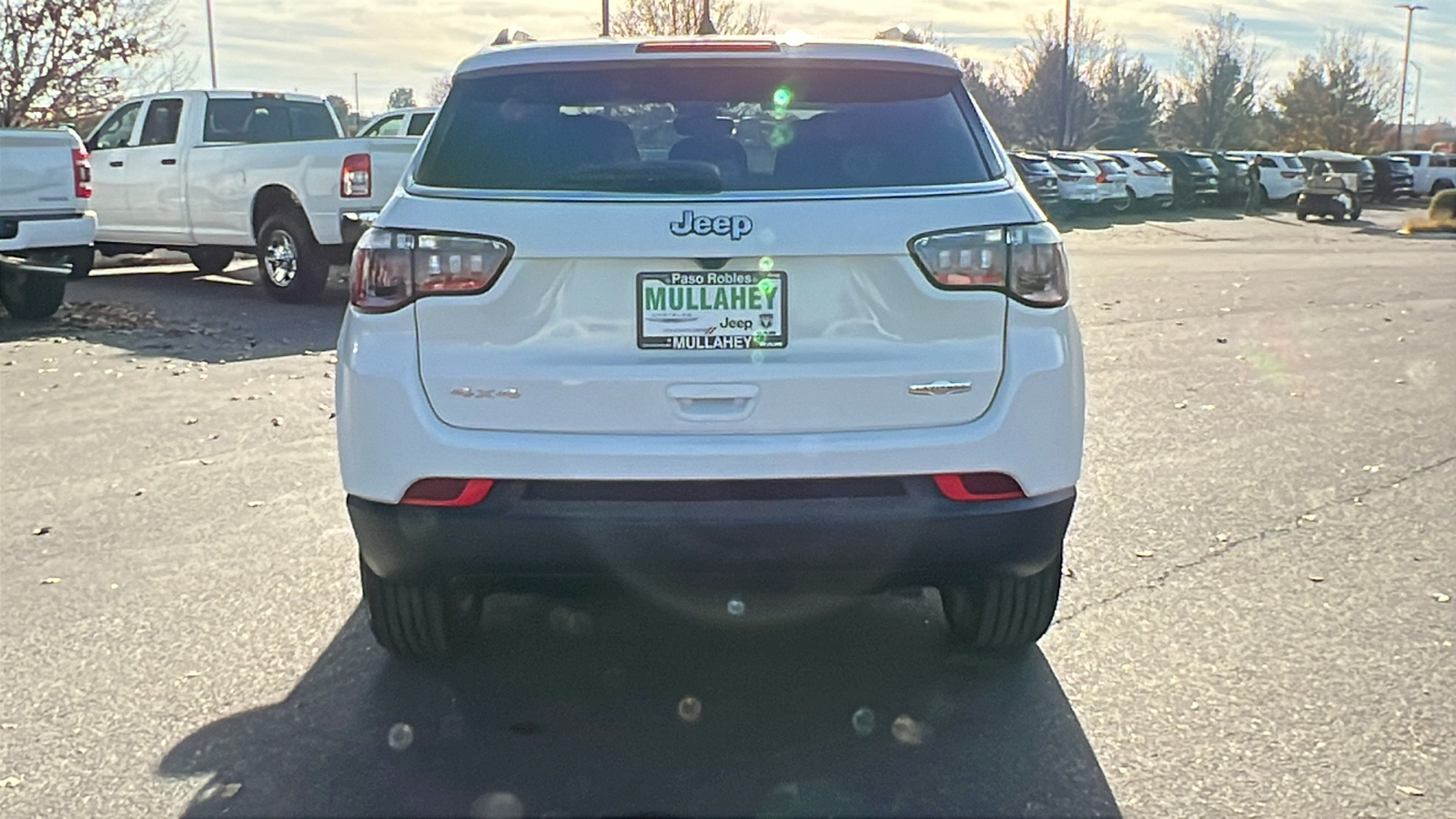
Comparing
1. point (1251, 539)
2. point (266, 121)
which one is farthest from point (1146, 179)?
point (1251, 539)

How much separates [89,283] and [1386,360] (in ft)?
41.5

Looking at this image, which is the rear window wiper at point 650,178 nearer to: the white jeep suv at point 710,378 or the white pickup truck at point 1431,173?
the white jeep suv at point 710,378

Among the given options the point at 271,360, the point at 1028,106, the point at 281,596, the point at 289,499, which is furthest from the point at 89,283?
the point at 1028,106

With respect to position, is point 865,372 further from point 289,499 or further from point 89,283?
point 89,283

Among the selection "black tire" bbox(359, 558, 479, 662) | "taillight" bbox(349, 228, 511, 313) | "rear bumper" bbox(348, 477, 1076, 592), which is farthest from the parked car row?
"taillight" bbox(349, 228, 511, 313)

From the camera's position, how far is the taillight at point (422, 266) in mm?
3297

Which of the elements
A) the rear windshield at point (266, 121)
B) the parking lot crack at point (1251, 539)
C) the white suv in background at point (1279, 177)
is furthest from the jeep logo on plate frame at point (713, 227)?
the white suv in background at point (1279, 177)

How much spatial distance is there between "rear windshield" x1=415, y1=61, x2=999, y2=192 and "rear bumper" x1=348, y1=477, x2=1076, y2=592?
76 cm

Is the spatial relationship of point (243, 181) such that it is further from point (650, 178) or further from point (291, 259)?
point (650, 178)

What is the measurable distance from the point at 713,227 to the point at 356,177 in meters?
9.82

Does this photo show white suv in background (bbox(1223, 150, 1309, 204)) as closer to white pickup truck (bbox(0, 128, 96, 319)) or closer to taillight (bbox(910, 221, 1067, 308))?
white pickup truck (bbox(0, 128, 96, 319))

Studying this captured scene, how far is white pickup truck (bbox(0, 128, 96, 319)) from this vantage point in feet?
36.0

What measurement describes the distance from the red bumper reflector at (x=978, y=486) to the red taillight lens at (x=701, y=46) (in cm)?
122

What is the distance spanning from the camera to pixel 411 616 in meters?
3.77
